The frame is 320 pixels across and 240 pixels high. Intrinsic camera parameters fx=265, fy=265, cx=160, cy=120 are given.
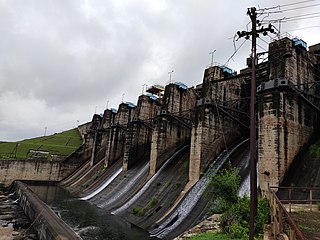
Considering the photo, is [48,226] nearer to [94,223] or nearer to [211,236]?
[94,223]

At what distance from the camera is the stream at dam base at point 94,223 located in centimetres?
1522

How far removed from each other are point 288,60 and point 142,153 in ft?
67.4

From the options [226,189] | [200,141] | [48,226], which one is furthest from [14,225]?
[226,189]

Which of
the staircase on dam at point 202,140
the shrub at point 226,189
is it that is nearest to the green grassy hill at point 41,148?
the staircase on dam at point 202,140

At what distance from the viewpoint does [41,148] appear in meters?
54.9

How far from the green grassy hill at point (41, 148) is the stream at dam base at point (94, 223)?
2518 centimetres

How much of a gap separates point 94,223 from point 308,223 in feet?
45.4

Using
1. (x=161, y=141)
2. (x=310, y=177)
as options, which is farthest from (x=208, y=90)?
(x=310, y=177)

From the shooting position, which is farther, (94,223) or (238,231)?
(94,223)

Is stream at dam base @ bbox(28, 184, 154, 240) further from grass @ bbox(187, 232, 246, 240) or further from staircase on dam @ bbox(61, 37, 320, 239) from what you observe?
grass @ bbox(187, 232, 246, 240)

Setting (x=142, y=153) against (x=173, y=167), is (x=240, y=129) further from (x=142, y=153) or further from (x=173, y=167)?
(x=142, y=153)

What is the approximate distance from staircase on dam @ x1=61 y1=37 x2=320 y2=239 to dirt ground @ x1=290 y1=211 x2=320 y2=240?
401 centimetres

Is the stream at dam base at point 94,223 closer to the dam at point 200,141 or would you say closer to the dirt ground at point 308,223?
the dam at point 200,141

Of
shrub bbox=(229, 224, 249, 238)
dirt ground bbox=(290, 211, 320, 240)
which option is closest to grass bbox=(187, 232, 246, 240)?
shrub bbox=(229, 224, 249, 238)
